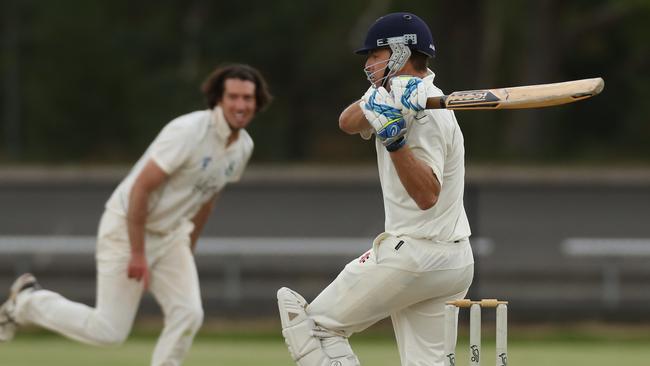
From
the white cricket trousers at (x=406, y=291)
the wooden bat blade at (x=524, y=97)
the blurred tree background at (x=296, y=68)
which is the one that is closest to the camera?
the wooden bat blade at (x=524, y=97)

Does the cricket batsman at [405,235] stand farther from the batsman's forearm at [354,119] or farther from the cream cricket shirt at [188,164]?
the cream cricket shirt at [188,164]

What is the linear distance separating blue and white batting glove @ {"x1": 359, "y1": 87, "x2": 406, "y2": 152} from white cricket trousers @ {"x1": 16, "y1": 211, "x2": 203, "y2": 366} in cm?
252

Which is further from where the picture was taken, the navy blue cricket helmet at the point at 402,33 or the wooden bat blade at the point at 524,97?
the navy blue cricket helmet at the point at 402,33

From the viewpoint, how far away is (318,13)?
86.1 ft

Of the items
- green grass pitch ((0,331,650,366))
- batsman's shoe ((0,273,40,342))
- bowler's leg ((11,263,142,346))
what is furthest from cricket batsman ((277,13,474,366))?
green grass pitch ((0,331,650,366))

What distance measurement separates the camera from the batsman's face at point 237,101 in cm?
705

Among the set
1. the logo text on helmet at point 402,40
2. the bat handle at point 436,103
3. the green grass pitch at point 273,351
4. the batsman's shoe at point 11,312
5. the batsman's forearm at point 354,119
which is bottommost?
the green grass pitch at point 273,351

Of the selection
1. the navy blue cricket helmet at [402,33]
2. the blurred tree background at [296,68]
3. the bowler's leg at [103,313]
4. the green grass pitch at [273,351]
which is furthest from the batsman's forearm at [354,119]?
the blurred tree background at [296,68]

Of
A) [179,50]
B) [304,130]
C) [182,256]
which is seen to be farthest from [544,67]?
[182,256]

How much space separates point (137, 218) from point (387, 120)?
2467 millimetres

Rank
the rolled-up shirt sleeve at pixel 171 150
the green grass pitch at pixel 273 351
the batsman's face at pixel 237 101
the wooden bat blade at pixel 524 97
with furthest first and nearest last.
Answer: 1. the green grass pitch at pixel 273 351
2. the batsman's face at pixel 237 101
3. the rolled-up shirt sleeve at pixel 171 150
4. the wooden bat blade at pixel 524 97

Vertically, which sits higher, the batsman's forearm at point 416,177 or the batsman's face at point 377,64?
the batsman's face at point 377,64

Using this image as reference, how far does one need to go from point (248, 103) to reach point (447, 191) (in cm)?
218

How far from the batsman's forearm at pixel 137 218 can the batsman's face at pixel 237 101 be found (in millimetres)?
574
